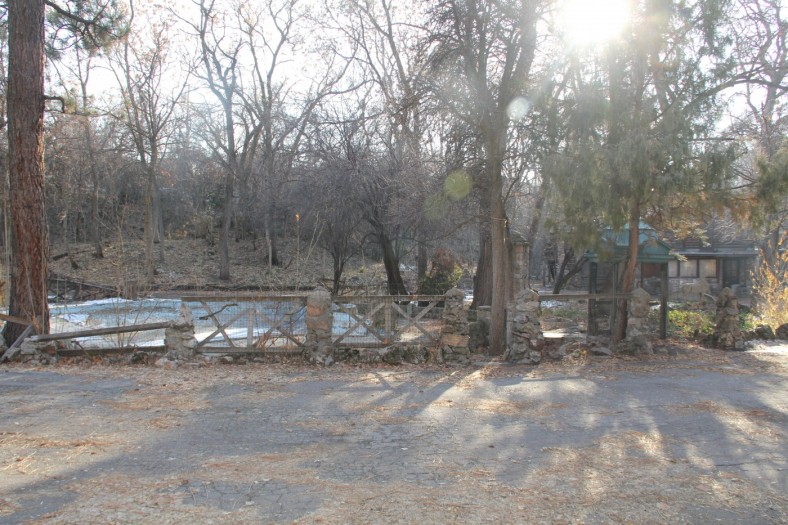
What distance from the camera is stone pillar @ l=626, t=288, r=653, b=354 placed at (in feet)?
36.2

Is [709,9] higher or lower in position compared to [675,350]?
higher

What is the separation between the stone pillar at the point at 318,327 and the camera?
10.4 m

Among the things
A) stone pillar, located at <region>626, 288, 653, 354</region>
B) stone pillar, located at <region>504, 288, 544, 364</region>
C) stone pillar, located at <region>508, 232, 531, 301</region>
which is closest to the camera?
stone pillar, located at <region>504, 288, 544, 364</region>

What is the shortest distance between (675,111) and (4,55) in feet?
70.3

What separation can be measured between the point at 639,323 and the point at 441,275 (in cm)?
1194

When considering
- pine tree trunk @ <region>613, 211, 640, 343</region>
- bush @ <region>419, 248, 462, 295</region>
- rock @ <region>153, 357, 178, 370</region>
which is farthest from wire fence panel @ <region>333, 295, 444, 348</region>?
bush @ <region>419, 248, 462, 295</region>

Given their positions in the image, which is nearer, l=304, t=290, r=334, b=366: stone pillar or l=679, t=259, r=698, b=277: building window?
l=304, t=290, r=334, b=366: stone pillar

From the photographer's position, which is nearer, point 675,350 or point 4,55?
point 675,350

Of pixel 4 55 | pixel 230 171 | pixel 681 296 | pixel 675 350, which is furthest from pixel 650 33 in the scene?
pixel 230 171

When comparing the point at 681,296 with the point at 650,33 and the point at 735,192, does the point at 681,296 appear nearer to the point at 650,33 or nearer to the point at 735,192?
the point at 735,192

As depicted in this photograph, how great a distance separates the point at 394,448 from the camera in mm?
5508

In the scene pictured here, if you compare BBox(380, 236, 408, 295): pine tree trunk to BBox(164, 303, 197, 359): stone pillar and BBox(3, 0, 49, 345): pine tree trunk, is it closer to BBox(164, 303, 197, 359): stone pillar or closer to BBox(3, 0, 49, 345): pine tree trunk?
BBox(164, 303, 197, 359): stone pillar

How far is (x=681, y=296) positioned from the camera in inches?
752

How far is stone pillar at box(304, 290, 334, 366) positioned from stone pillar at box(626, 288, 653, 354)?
5.78 m
